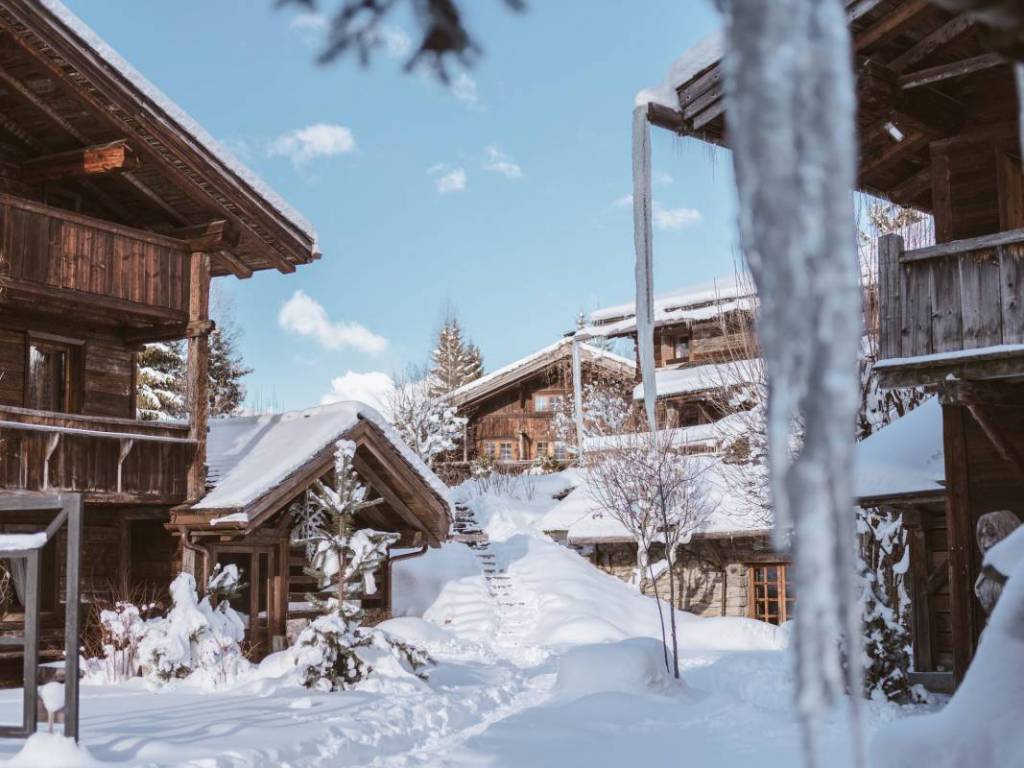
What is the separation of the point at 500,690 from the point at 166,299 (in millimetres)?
7281

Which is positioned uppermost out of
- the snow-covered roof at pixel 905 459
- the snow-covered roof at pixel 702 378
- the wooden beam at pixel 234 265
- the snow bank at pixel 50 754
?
the wooden beam at pixel 234 265

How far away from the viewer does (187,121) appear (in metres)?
16.3

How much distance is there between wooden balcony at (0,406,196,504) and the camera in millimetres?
14258

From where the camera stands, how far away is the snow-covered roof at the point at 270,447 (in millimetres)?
16266

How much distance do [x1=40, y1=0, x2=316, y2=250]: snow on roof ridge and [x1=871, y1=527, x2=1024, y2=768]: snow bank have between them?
535 inches

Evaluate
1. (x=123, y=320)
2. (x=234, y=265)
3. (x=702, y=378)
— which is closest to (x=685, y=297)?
(x=702, y=378)

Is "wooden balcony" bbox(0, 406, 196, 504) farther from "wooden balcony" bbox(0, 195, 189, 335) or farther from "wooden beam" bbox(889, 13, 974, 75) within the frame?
"wooden beam" bbox(889, 13, 974, 75)

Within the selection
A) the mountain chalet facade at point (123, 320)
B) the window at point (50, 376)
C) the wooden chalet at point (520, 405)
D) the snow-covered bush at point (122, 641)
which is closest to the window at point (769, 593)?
the mountain chalet facade at point (123, 320)

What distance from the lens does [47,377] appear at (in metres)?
17.1

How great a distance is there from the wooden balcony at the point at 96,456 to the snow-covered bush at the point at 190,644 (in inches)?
76.9

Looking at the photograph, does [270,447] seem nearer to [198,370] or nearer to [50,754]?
[198,370]

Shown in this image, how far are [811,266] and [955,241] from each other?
8.55m

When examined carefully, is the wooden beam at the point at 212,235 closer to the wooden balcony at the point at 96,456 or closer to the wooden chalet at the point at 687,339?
the wooden balcony at the point at 96,456

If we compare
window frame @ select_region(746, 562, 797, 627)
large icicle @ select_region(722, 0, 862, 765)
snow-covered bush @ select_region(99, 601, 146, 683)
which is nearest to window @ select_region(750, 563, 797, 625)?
window frame @ select_region(746, 562, 797, 627)
